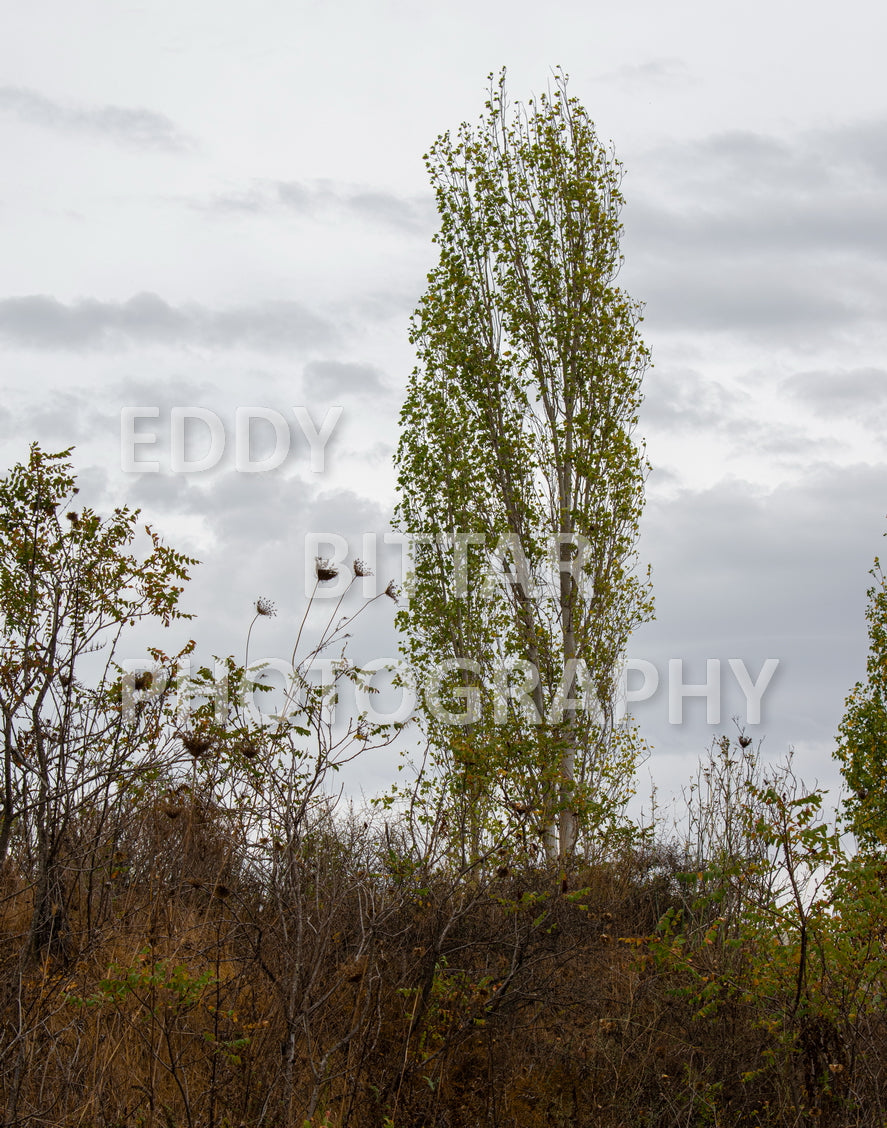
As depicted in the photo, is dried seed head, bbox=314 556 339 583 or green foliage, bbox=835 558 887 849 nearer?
dried seed head, bbox=314 556 339 583

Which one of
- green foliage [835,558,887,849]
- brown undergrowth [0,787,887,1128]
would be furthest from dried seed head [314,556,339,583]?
green foliage [835,558,887,849]

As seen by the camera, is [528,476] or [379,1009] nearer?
[379,1009]

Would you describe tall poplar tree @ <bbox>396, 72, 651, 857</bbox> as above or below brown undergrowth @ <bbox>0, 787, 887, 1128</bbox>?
above

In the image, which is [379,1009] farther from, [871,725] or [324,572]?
[871,725]

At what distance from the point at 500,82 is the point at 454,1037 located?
1315 centimetres

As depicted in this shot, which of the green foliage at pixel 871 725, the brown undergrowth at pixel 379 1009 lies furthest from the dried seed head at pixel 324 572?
the green foliage at pixel 871 725

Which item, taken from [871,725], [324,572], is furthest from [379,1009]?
[871,725]

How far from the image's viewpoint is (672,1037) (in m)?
7.26

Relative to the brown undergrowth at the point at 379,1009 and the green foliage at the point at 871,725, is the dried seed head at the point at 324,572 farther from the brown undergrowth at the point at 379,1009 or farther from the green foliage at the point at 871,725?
the green foliage at the point at 871,725

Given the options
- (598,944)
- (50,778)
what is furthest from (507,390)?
(50,778)

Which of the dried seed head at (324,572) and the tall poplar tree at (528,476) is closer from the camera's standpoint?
the dried seed head at (324,572)

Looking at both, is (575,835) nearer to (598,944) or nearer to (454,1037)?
(598,944)

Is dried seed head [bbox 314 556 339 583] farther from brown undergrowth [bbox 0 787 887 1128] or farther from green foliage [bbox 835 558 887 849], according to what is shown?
green foliage [bbox 835 558 887 849]

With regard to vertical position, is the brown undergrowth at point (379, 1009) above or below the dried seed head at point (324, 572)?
below
